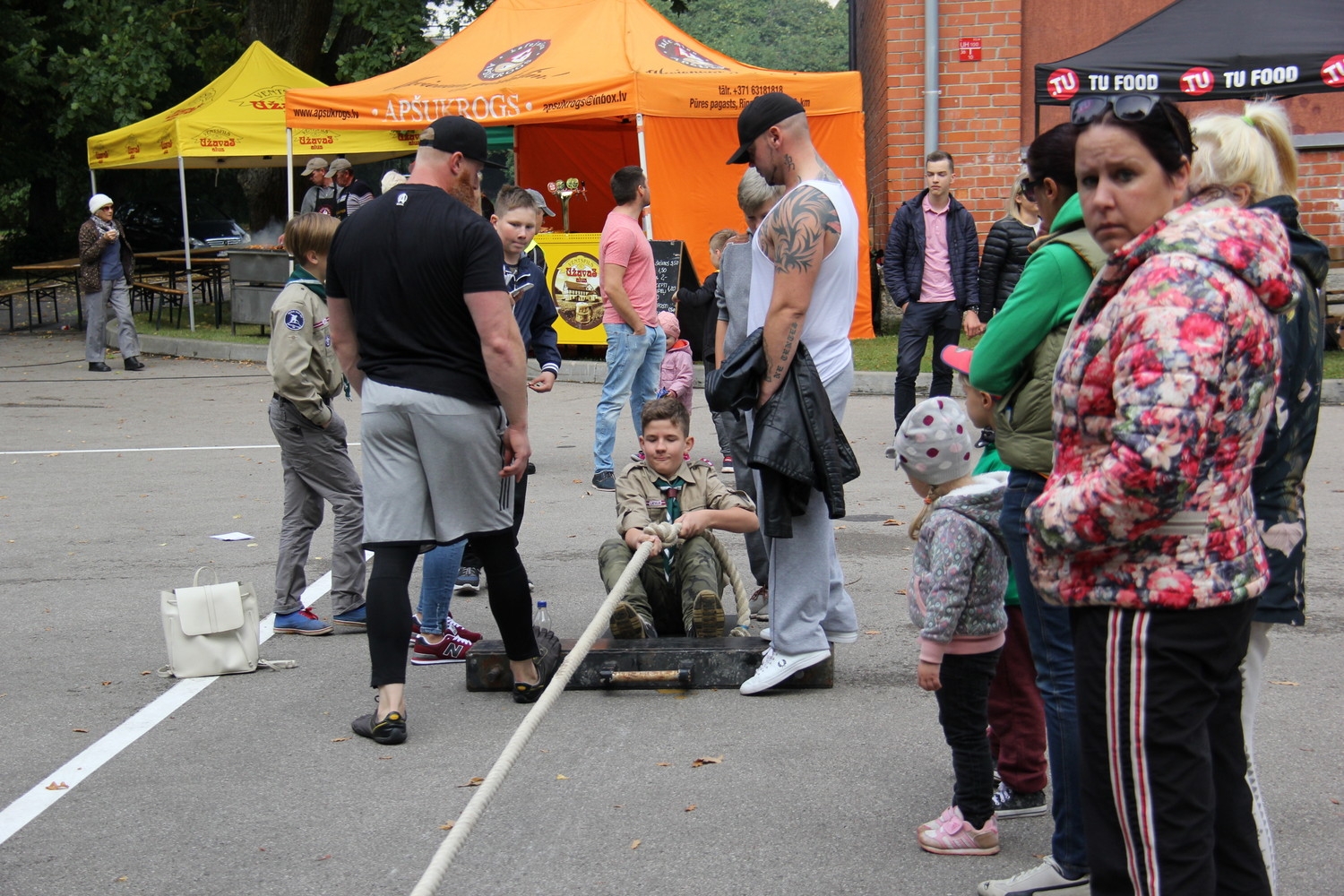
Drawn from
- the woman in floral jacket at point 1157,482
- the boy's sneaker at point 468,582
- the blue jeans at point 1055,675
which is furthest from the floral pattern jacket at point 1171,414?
the boy's sneaker at point 468,582

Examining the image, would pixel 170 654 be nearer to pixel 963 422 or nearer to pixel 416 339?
pixel 416 339

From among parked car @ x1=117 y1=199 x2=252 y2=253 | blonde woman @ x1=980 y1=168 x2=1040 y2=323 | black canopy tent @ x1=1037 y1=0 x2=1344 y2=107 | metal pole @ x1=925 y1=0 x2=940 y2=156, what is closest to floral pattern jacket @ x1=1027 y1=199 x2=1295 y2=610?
blonde woman @ x1=980 y1=168 x2=1040 y2=323

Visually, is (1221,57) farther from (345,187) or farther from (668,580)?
(345,187)

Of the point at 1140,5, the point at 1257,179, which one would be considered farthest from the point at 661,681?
the point at 1140,5

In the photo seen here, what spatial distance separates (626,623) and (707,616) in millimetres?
306

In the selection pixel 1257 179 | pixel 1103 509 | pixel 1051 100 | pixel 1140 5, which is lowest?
pixel 1103 509

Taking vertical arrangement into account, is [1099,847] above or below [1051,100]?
below

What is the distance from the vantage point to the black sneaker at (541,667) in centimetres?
465

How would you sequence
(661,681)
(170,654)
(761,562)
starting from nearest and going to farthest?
(661,681)
(170,654)
(761,562)

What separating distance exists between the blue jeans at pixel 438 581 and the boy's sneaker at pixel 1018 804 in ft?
7.58

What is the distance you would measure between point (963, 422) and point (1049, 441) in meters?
0.48

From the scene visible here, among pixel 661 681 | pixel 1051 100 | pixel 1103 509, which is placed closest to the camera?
pixel 1103 509

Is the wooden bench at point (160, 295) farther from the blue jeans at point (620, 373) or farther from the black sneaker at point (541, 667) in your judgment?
the black sneaker at point (541, 667)

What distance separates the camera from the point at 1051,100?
11234mm
